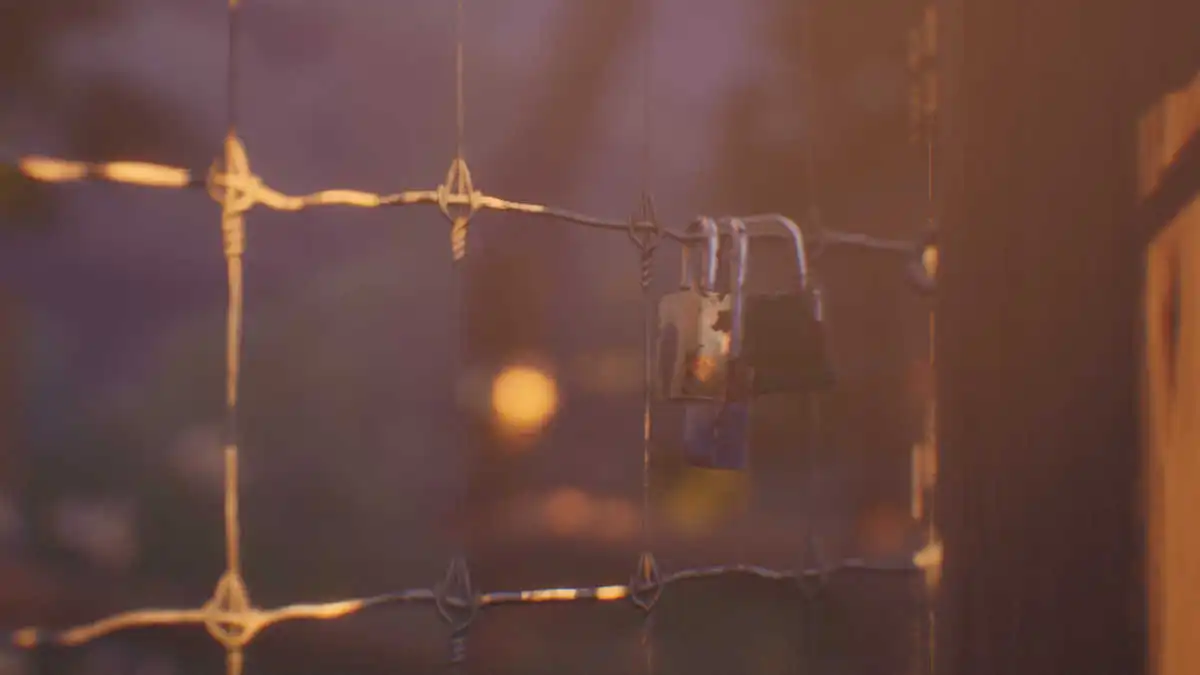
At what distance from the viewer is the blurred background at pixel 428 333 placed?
2.63 ft

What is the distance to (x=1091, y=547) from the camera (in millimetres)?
719

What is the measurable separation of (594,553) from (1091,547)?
50 cm

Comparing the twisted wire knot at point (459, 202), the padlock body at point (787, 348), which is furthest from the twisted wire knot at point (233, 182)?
the padlock body at point (787, 348)

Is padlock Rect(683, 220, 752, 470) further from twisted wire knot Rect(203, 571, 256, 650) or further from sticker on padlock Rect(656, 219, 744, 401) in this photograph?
twisted wire knot Rect(203, 571, 256, 650)

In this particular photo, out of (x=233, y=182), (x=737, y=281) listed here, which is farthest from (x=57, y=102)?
(x=737, y=281)

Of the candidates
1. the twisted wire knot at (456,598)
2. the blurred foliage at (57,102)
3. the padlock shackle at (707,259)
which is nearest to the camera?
the blurred foliage at (57,102)

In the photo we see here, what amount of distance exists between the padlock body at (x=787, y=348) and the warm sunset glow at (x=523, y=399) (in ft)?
0.71

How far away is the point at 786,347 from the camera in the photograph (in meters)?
1.05

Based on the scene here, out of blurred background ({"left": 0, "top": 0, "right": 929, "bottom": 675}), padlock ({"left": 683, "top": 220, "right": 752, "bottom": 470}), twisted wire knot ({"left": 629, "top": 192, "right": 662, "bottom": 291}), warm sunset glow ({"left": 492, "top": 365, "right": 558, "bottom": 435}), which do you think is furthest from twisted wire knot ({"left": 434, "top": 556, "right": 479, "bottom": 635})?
twisted wire knot ({"left": 629, "top": 192, "right": 662, "bottom": 291})

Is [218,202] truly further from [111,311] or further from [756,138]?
[756,138]

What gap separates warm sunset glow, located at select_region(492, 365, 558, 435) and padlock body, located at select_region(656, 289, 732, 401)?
0.42 feet

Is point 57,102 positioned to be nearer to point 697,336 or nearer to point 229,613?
point 229,613

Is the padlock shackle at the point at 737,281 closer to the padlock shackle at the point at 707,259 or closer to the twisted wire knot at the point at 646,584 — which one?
the padlock shackle at the point at 707,259

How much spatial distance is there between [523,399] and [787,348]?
0.95 feet
